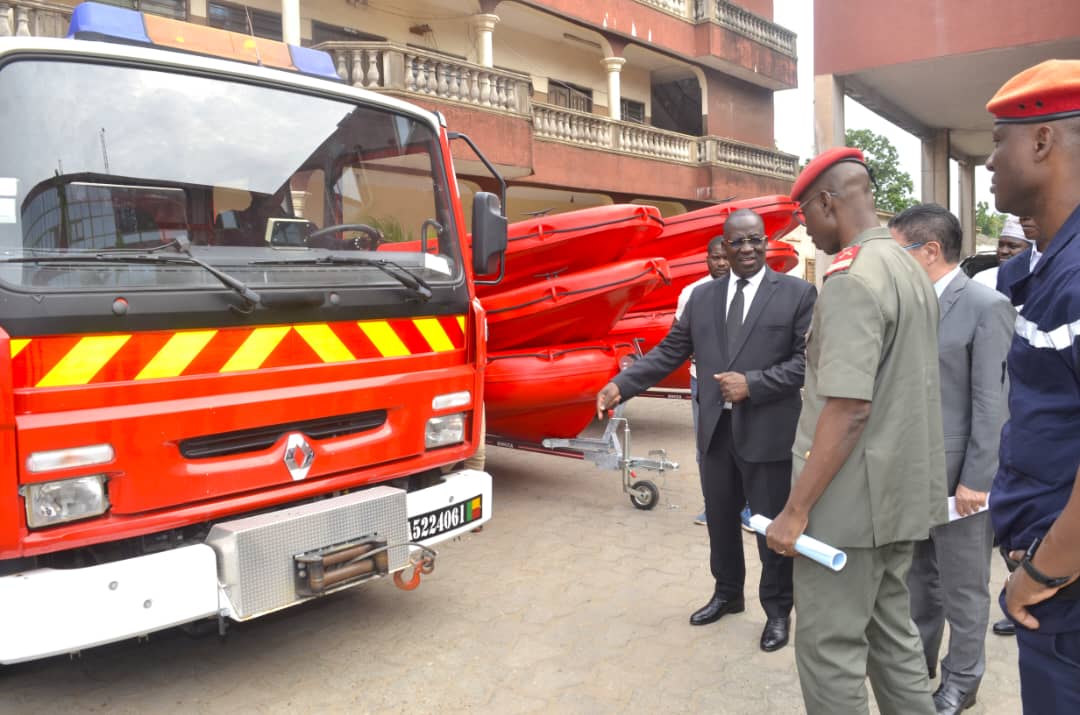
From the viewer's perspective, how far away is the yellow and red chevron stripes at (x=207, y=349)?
275cm

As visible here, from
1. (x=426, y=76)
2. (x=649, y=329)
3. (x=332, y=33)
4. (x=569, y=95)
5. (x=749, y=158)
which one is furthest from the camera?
(x=749, y=158)

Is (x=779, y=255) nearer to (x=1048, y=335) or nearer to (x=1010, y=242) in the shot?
(x=1010, y=242)

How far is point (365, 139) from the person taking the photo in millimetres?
4020

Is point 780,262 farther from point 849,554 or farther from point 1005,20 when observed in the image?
point 849,554

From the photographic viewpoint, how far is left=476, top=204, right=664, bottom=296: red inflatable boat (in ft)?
19.9

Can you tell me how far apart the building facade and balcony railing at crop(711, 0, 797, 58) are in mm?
45

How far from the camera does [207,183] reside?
331 centimetres

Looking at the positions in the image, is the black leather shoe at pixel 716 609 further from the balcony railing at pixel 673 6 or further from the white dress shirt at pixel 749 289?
the balcony railing at pixel 673 6

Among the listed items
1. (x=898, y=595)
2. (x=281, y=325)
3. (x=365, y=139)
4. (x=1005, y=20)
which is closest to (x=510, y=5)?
(x=1005, y=20)

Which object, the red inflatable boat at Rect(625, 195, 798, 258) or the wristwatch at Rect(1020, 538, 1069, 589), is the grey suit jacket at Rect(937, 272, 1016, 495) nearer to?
the wristwatch at Rect(1020, 538, 1069, 589)

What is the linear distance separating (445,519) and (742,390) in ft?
4.75

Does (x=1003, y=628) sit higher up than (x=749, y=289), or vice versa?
(x=749, y=289)

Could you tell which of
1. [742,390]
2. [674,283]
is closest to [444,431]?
[742,390]

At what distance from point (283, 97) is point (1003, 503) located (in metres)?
3.10
